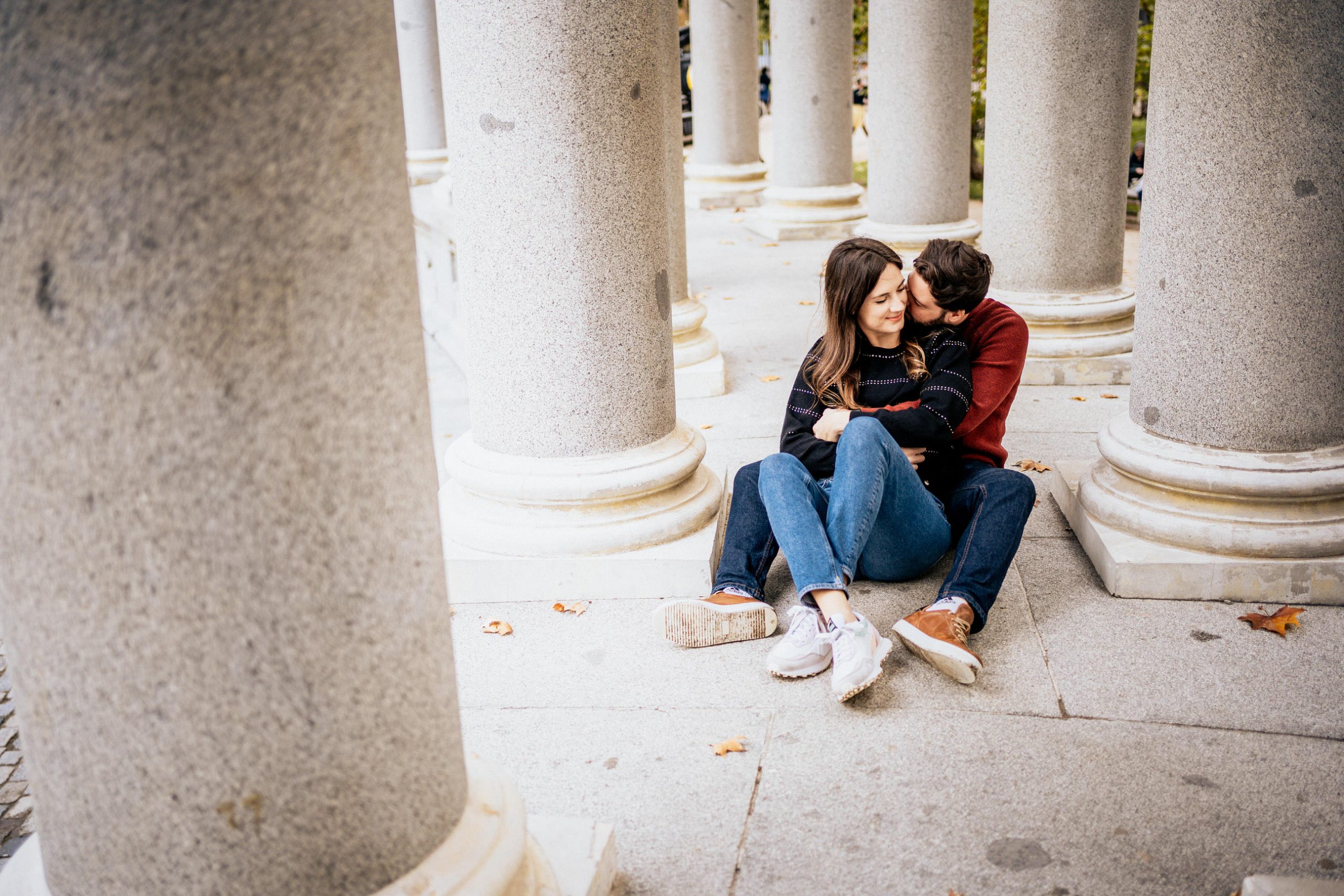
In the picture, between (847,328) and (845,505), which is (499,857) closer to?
(845,505)

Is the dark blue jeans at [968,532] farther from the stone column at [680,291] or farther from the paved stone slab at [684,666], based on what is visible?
the stone column at [680,291]

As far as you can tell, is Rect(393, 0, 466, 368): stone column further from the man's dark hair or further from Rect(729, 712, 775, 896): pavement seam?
A: Rect(729, 712, 775, 896): pavement seam

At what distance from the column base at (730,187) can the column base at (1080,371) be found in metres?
11.5

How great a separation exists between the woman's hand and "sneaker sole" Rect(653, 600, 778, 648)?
2.61 feet

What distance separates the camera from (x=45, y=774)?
93.7 inches

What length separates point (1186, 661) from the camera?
4.67 meters

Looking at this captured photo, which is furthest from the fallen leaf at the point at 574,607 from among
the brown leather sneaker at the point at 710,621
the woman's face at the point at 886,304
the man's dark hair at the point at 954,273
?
the man's dark hair at the point at 954,273

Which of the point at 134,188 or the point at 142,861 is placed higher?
the point at 134,188

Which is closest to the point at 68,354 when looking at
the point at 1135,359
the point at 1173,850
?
the point at 1173,850

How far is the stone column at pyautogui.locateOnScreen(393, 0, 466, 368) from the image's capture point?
13.2 meters

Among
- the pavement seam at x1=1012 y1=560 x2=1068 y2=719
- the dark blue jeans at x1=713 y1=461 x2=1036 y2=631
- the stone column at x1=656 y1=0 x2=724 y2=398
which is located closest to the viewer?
the pavement seam at x1=1012 y1=560 x2=1068 y2=719

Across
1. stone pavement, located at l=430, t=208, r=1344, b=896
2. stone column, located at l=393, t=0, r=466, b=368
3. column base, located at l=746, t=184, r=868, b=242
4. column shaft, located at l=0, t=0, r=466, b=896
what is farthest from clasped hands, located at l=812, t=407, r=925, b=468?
column base, located at l=746, t=184, r=868, b=242

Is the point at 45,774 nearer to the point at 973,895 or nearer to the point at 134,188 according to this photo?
the point at 134,188

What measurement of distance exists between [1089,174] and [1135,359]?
10.8 feet
